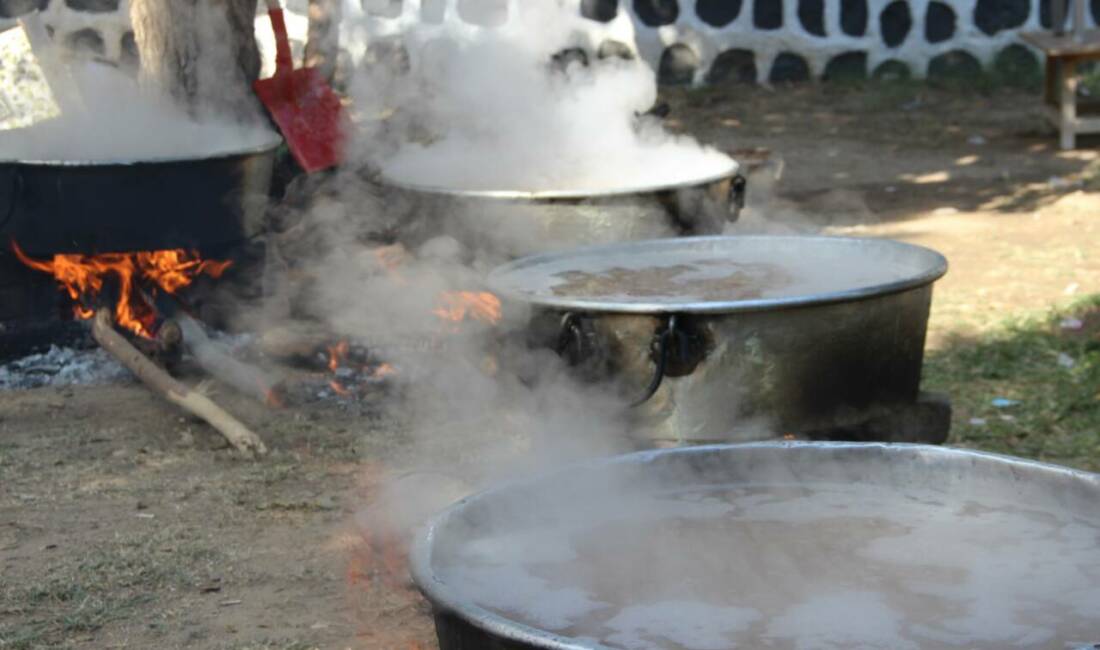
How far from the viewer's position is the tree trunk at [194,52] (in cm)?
728

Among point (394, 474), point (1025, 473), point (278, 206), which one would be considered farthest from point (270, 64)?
point (1025, 473)

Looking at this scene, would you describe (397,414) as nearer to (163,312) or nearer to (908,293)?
(163,312)

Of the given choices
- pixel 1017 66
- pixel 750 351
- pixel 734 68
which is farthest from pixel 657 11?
pixel 750 351

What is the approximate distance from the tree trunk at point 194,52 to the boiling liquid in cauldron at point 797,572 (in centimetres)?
512

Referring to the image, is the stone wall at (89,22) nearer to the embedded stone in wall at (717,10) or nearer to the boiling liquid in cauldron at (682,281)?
the embedded stone in wall at (717,10)

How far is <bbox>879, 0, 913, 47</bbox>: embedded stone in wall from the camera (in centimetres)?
1475

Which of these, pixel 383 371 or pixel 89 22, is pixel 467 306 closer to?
pixel 383 371

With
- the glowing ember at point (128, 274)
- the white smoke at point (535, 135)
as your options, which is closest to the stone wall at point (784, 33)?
the white smoke at point (535, 135)

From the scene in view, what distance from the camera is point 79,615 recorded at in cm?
408

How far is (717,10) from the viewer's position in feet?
48.5

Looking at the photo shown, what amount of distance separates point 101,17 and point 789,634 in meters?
13.9

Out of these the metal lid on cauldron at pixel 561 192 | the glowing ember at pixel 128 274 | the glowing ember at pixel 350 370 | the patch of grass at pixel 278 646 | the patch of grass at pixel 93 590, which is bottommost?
the glowing ember at pixel 350 370

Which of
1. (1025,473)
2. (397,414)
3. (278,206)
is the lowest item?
(397,414)

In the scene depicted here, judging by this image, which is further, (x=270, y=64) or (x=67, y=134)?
(x=270, y=64)
